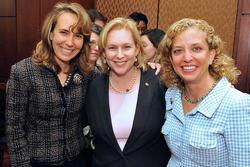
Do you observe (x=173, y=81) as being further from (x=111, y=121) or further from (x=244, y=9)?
(x=244, y=9)

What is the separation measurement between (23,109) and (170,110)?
81 cm

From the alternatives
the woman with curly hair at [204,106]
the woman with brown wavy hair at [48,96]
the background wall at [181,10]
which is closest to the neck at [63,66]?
the woman with brown wavy hair at [48,96]

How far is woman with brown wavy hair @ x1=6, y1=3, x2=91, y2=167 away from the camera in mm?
1861

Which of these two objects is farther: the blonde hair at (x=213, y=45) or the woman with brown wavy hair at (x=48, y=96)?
the woman with brown wavy hair at (x=48, y=96)

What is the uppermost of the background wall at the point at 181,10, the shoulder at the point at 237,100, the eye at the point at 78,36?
the background wall at the point at 181,10

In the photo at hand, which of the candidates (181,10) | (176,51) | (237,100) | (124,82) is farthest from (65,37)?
(181,10)

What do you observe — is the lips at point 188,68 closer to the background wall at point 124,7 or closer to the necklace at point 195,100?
the necklace at point 195,100

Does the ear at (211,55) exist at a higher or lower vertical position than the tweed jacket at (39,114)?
higher

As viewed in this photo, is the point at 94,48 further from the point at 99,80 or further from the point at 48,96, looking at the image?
the point at 48,96

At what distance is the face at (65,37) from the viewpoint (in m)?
1.90

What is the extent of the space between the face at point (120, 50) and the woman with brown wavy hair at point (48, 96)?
0.17m

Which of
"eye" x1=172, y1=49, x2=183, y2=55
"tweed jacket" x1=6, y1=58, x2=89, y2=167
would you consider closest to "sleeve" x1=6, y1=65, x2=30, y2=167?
"tweed jacket" x1=6, y1=58, x2=89, y2=167

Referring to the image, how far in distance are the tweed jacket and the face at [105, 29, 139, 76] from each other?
10.2 inches

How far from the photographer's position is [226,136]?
4.88 ft
